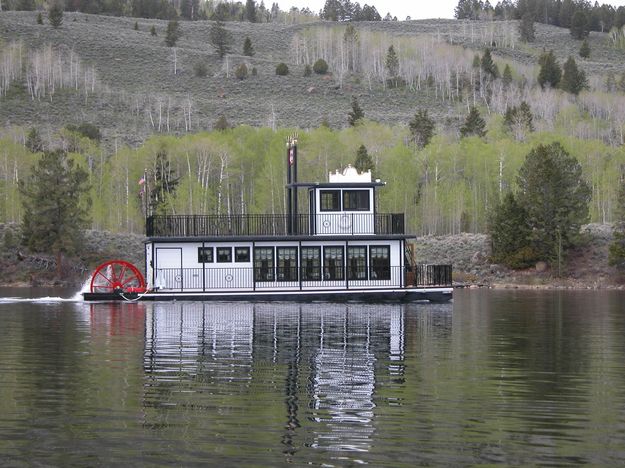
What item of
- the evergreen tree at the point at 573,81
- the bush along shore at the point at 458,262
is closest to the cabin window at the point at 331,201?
the bush along shore at the point at 458,262

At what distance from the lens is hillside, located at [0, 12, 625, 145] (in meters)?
137

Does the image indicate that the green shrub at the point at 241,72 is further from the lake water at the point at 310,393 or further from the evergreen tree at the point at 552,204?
the lake water at the point at 310,393

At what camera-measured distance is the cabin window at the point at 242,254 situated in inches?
1821

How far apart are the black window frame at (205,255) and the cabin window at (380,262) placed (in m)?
6.93

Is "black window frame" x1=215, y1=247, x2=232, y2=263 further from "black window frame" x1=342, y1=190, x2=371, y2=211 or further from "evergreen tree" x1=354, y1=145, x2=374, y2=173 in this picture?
"evergreen tree" x1=354, y1=145, x2=374, y2=173

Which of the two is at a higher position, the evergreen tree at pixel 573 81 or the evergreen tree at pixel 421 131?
the evergreen tree at pixel 573 81

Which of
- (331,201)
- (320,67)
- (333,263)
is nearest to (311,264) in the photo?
(333,263)

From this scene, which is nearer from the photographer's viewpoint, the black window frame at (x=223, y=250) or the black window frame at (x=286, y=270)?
the black window frame at (x=223, y=250)

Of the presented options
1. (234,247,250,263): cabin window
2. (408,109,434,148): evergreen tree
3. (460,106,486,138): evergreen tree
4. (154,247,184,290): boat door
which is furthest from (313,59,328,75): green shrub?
(154,247,184,290): boat door

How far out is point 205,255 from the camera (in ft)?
152

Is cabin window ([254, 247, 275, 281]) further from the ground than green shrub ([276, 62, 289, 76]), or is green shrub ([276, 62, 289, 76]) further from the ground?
green shrub ([276, 62, 289, 76])

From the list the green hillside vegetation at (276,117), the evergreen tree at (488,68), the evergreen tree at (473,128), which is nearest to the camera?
the green hillside vegetation at (276,117)

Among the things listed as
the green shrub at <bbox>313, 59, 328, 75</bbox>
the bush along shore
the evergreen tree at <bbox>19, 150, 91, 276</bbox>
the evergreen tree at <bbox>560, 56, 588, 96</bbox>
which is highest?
the green shrub at <bbox>313, 59, 328, 75</bbox>

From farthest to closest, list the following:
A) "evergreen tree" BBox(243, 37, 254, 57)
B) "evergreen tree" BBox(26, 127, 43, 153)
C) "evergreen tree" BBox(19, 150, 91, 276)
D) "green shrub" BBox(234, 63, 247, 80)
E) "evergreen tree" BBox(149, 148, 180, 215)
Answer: "evergreen tree" BBox(243, 37, 254, 57), "green shrub" BBox(234, 63, 247, 80), "evergreen tree" BBox(26, 127, 43, 153), "evergreen tree" BBox(149, 148, 180, 215), "evergreen tree" BBox(19, 150, 91, 276)
